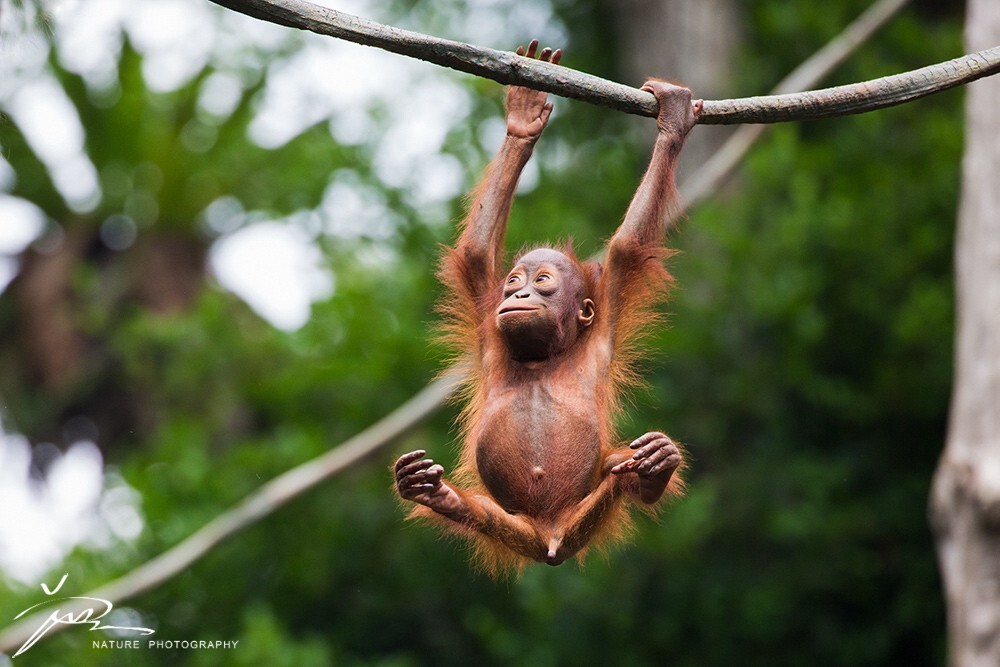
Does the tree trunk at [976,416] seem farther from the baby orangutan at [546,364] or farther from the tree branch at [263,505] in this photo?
the tree branch at [263,505]

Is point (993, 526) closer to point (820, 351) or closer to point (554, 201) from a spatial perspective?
point (820, 351)

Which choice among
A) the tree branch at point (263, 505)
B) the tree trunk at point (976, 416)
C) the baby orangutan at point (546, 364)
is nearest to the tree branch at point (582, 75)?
the baby orangutan at point (546, 364)

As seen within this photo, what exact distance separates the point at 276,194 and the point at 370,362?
3.55 metres

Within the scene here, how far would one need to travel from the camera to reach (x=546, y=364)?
4.31 meters

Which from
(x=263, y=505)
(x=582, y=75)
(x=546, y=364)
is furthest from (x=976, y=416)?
(x=263, y=505)

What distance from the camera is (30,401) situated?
13531 mm

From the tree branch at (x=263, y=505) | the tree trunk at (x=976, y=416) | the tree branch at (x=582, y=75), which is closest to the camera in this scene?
the tree branch at (x=582, y=75)

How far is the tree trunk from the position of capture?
6.27m

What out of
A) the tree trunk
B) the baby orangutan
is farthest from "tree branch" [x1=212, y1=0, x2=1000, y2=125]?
the tree trunk

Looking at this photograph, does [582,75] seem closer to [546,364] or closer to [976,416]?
[546,364]

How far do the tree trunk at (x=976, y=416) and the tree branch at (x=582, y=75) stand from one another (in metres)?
2.99

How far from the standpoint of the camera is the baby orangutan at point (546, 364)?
4.04 m

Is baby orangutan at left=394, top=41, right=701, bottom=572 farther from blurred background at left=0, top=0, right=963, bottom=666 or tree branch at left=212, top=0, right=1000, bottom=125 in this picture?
blurred background at left=0, top=0, right=963, bottom=666

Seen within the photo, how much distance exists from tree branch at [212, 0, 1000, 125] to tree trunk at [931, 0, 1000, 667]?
118 inches
